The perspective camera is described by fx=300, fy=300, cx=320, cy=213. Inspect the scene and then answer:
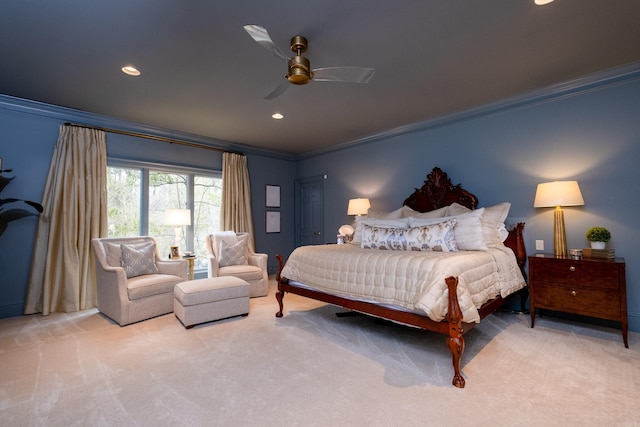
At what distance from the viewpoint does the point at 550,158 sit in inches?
139

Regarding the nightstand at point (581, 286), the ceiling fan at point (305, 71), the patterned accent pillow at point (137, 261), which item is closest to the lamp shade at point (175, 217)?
the patterned accent pillow at point (137, 261)

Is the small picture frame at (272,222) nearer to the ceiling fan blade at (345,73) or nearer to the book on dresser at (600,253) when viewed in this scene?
the ceiling fan blade at (345,73)

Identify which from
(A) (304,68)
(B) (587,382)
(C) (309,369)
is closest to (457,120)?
(A) (304,68)

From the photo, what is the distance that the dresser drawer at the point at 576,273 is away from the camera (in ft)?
8.91

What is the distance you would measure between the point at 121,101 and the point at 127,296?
240cm

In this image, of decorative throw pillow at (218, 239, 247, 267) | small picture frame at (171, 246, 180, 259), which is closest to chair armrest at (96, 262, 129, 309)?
small picture frame at (171, 246, 180, 259)

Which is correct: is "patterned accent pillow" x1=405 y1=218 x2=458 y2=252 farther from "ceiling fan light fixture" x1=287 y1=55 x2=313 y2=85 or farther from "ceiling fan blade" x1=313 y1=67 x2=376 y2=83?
"ceiling fan light fixture" x1=287 y1=55 x2=313 y2=85

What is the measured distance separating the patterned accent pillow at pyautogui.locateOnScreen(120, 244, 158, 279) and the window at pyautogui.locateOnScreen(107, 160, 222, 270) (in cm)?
79

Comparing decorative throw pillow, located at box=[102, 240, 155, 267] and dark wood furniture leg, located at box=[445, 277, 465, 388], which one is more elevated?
decorative throw pillow, located at box=[102, 240, 155, 267]

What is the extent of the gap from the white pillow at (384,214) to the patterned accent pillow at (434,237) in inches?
47.4

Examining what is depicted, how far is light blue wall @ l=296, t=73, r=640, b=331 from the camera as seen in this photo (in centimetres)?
308

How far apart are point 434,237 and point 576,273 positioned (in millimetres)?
1325

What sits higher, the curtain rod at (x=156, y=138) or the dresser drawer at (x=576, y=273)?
the curtain rod at (x=156, y=138)

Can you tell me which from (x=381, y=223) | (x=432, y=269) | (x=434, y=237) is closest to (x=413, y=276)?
(x=432, y=269)
